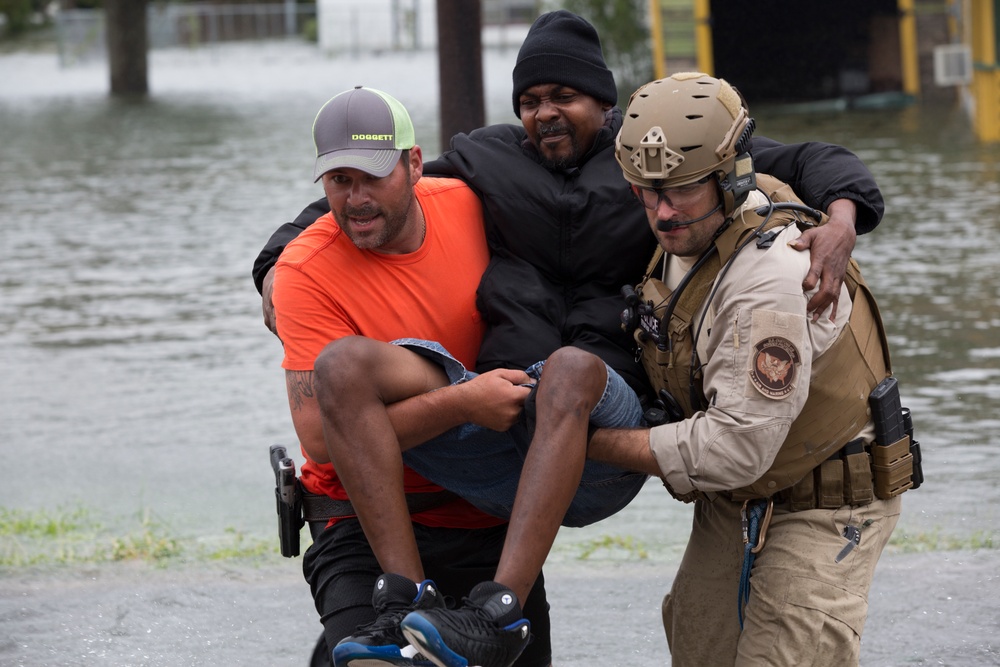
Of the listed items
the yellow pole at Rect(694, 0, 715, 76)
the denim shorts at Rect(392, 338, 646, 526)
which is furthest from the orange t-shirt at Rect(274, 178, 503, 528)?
the yellow pole at Rect(694, 0, 715, 76)

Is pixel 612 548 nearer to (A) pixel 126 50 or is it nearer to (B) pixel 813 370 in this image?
(B) pixel 813 370

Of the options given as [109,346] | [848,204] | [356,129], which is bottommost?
[109,346]

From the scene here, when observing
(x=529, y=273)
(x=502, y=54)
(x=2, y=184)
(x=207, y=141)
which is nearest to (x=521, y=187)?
(x=529, y=273)

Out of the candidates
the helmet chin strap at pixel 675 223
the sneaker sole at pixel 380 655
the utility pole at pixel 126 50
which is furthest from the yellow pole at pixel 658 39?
the sneaker sole at pixel 380 655

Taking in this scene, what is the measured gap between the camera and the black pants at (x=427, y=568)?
3.71 meters

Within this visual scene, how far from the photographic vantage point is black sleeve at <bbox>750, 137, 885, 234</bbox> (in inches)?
147

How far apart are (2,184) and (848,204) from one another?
14.7 metres

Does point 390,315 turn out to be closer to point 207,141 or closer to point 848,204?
point 848,204

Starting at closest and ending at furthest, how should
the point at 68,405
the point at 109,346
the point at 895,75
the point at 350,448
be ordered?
the point at 350,448 → the point at 68,405 → the point at 109,346 → the point at 895,75

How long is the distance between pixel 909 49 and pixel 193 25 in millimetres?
28875

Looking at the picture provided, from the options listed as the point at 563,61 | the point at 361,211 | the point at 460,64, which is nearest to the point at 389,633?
the point at 361,211

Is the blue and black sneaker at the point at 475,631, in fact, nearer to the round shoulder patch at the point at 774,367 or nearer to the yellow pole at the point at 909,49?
the round shoulder patch at the point at 774,367

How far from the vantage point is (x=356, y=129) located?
3.63 m

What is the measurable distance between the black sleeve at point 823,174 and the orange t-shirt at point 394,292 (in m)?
0.86
